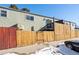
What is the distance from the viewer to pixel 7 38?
6664 millimetres

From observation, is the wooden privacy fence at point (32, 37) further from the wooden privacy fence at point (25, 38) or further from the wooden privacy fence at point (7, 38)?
the wooden privacy fence at point (7, 38)

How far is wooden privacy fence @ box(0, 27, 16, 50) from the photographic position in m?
6.55

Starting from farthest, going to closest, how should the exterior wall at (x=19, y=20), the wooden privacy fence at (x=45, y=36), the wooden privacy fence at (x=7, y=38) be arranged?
1. the exterior wall at (x=19, y=20)
2. the wooden privacy fence at (x=45, y=36)
3. the wooden privacy fence at (x=7, y=38)

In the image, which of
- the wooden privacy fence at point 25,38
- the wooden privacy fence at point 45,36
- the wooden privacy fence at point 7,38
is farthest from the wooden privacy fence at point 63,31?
the wooden privacy fence at point 7,38

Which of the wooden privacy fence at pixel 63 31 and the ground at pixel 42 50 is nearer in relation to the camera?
the ground at pixel 42 50

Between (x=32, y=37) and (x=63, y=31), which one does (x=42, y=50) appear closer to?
(x=32, y=37)

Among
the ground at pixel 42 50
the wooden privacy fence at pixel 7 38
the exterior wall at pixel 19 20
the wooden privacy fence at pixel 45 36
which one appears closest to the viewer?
the ground at pixel 42 50

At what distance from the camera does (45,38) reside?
22.2 feet

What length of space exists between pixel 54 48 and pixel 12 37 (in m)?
1.18

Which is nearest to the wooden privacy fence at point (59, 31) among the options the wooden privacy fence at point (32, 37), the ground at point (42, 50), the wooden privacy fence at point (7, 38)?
the wooden privacy fence at point (32, 37)

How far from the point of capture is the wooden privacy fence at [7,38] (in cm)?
655

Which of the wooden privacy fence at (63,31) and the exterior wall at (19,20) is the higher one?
the exterior wall at (19,20)

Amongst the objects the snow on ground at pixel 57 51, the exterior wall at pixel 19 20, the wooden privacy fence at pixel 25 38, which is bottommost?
the snow on ground at pixel 57 51
